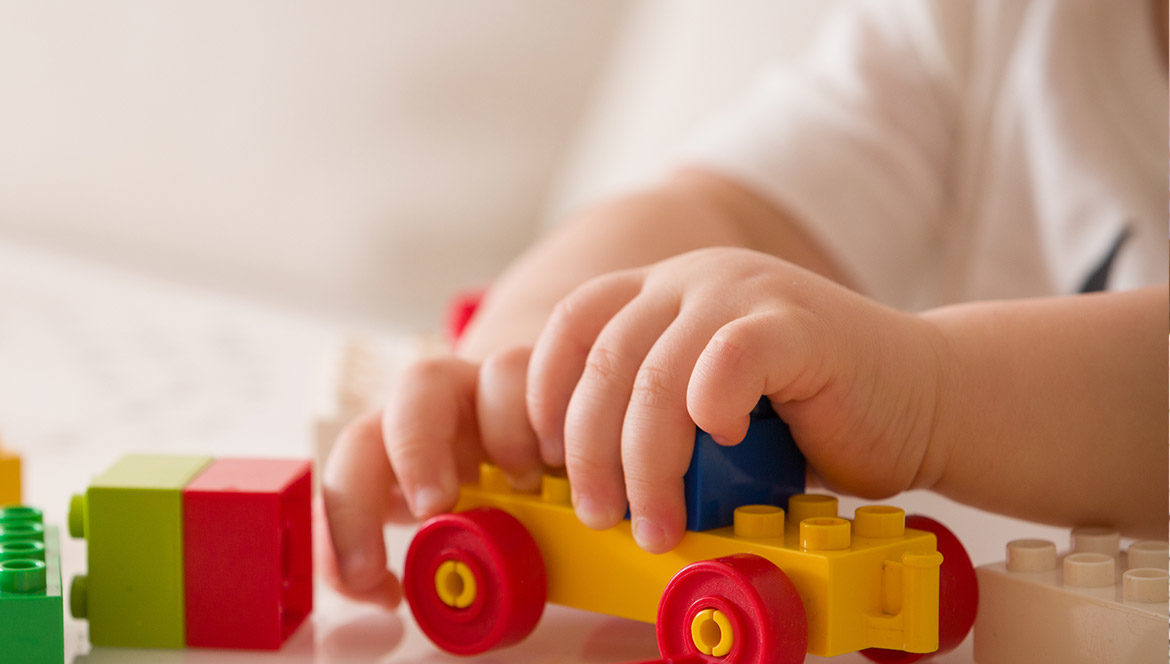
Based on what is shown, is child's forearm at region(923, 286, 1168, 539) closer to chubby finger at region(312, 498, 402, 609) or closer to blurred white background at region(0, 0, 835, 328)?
chubby finger at region(312, 498, 402, 609)

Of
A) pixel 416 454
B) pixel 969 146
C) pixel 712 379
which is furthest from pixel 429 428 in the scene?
pixel 969 146

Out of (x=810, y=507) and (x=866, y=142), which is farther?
(x=866, y=142)

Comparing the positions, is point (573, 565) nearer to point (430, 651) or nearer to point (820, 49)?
point (430, 651)

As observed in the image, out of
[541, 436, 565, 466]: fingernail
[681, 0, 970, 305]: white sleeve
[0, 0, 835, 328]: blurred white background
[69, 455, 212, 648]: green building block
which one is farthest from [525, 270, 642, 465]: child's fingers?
[0, 0, 835, 328]: blurred white background

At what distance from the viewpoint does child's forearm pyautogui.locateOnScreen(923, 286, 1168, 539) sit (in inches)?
14.1

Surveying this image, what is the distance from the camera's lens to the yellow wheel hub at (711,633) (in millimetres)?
283

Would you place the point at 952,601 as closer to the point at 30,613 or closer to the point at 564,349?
the point at 564,349

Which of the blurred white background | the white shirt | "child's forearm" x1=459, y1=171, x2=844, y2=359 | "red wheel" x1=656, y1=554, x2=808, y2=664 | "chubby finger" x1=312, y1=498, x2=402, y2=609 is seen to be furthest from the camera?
the blurred white background

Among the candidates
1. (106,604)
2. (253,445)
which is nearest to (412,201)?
(253,445)

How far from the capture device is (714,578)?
286 mm

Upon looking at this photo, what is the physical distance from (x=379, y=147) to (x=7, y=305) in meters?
0.34

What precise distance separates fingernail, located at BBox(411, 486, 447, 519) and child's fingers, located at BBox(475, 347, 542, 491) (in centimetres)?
2

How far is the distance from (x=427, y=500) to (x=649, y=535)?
8cm

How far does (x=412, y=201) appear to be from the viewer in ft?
3.64
